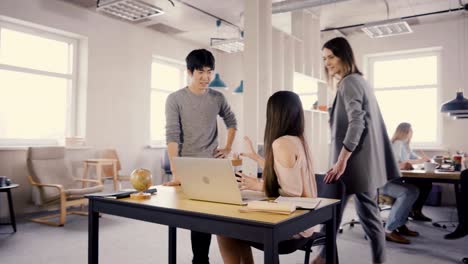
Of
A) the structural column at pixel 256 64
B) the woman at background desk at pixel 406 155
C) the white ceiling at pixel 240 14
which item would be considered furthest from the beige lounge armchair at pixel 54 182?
the woman at background desk at pixel 406 155

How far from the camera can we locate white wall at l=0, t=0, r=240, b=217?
5031 mm

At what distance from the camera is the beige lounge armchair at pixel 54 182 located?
4523 mm

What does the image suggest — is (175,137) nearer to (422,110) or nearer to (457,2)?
(457,2)

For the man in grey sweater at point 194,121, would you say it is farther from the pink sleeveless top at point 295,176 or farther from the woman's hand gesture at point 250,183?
the pink sleeveless top at point 295,176

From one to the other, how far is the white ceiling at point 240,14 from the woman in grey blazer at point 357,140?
3.31m

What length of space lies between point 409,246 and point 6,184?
4009mm

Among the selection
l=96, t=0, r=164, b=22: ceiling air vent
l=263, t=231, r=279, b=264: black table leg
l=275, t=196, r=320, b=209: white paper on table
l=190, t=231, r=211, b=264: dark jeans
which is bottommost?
l=190, t=231, r=211, b=264: dark jeans

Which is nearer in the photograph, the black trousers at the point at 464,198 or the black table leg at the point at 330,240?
the black table leg at the point at 330,240

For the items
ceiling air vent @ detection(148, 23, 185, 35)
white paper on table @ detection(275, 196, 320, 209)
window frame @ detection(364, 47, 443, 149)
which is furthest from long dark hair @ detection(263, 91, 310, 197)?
window frame @ detection(364, 47, 443, 149)

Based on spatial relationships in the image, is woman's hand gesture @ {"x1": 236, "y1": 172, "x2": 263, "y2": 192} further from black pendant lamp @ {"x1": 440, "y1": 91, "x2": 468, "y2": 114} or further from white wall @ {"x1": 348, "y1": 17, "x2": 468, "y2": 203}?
white wall @ {"x1": 348, "y1": 17, "x2": 468, "y2": 203}

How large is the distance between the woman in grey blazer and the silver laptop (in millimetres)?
900

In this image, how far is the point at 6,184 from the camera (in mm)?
4117

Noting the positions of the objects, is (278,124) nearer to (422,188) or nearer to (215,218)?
(215,218)

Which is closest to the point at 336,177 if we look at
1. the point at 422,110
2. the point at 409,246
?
the point at 409,246
